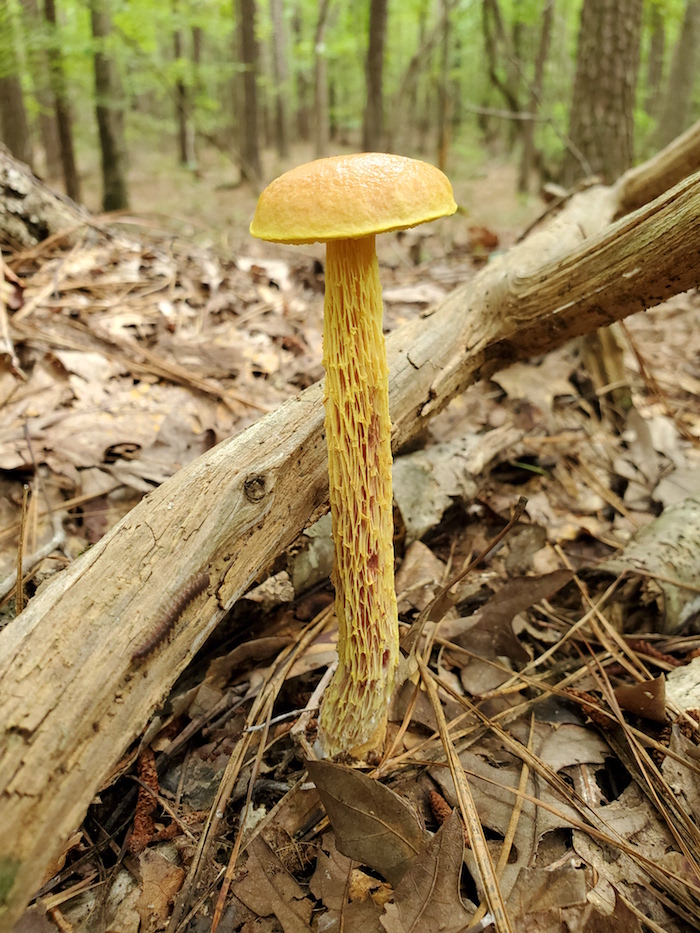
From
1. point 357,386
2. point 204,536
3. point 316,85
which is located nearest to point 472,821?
point 204,536

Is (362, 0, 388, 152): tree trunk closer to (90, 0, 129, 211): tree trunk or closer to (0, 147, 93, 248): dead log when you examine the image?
(90, 0, 129, 211): tree trunk

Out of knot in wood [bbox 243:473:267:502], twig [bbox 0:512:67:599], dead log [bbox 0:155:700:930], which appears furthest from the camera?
twig [bbox 0:512:67:599]

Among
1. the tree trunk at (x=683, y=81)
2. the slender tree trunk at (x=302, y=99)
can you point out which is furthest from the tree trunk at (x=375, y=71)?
the slender tree trunk at (x=302, y=99)

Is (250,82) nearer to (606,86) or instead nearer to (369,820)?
(606,86)

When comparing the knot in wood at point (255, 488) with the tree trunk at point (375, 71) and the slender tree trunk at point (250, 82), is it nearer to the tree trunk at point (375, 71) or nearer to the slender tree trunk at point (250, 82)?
the tree trunk at point (375, 71)

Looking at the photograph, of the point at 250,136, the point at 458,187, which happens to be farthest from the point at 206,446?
the point at 458,187

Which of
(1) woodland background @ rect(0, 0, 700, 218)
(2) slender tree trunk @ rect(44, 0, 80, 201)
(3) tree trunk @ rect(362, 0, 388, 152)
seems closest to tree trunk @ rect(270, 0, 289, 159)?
(1) woodland background @ rect(0, 0, 700, 218)

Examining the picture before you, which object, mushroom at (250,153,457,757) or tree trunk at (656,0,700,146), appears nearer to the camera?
mushroom at (250,153,457,757)
